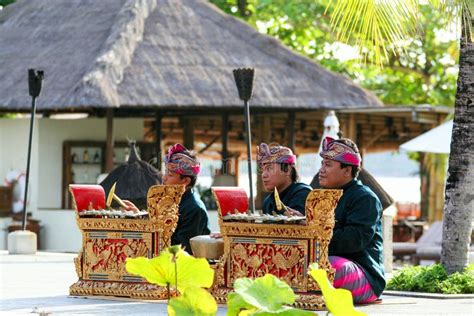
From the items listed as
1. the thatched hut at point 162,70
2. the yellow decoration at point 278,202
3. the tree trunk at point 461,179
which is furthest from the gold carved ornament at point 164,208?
the thatched hut at point 162,70

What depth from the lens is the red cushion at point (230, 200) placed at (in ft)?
34.0

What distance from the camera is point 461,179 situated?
41.2ft

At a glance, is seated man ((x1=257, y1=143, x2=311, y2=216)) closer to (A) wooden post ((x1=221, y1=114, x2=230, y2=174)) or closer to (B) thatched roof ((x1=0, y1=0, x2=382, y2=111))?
(B) thatched roof ((x1=0, y1=0, x2=382, y2=111))

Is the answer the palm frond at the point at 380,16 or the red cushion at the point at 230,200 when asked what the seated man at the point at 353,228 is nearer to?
the red cushion at the point at 230,200

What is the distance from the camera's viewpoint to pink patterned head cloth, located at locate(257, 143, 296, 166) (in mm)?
10438

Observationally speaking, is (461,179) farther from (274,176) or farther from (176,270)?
(176,270)

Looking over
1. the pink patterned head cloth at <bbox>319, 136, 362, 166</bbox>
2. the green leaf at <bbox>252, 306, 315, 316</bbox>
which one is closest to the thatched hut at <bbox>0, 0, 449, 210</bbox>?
the pink patterned head cloth at <bbox>319, 136, 362, 166</bbox>

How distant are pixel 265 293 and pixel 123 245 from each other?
17.8 feet

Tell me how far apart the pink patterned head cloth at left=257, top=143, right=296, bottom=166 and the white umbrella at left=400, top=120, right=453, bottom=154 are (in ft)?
Result: 40.3

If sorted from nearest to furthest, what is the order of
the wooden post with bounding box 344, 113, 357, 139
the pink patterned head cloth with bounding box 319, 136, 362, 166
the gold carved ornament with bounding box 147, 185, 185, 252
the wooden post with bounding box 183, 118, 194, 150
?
the pink patterned head cloth with bounding box 319, 136, 362, 166 → the gold carved ornament with bounding box 147, 185, 185, 252 → the wooden post with bounding box 344, 113, 357, 139 → the wooden post with bounding box 183, 118, 194, 150

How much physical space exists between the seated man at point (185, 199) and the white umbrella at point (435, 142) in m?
11.7

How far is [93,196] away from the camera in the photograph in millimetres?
11359

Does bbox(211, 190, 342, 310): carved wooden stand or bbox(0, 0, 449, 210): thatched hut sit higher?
bbox(0, 0, 449, 210): thatched hut

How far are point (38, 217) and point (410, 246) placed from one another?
6691mm
